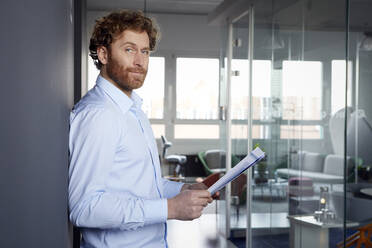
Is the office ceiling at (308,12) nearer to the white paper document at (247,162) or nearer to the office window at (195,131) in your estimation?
the white paper document at (247,162)

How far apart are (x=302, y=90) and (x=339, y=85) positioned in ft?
1.72

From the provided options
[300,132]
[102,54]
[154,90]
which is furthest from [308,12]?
[154,90]

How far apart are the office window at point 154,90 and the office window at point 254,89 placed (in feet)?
15.3

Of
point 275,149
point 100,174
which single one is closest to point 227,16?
point 275,149

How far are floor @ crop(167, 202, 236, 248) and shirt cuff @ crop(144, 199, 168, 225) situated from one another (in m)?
3.70

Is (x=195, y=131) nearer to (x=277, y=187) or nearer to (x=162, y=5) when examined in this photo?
(x=162, y=5)

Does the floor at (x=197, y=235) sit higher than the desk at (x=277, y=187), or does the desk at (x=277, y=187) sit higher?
the desk at (x=277, y=187)

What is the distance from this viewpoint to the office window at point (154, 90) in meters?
9.33

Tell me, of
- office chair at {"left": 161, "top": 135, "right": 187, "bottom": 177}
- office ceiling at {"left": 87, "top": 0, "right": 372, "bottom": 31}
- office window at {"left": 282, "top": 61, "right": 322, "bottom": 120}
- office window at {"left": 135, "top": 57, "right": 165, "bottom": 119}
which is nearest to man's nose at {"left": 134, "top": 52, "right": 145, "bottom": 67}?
office ceiling at {"left": 87, "top": 0, "right": 372, "bottom": 31}

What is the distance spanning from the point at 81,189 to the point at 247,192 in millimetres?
3370

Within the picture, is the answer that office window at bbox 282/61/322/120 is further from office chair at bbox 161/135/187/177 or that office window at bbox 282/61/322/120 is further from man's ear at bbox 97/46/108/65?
office chair at bbox 161/135/187/177

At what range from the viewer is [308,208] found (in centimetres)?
301

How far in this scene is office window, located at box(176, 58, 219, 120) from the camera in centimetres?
952

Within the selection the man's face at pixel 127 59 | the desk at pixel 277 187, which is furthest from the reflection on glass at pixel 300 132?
the man's face at pixel 127 59
